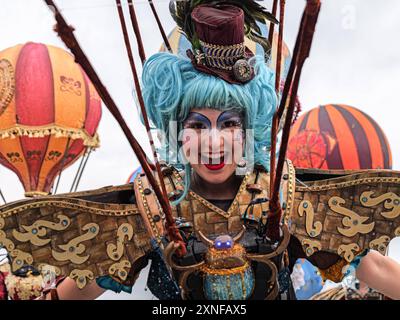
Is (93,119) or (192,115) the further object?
(93,119)

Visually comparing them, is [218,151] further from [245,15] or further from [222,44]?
[245,15]

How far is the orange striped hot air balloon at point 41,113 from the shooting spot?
36.8 feet

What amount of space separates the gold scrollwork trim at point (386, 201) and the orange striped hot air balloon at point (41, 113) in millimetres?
9691

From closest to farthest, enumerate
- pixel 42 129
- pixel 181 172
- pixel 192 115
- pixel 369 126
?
1. pixel 192 115
2. pixel 181 172
3. pixel 42 129
4. pixel 369 126

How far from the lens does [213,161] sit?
7.29 ft

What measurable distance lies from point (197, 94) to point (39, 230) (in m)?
0.78

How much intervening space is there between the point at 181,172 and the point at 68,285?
2.21ft

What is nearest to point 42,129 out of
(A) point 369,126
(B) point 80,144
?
(B) point 80,144

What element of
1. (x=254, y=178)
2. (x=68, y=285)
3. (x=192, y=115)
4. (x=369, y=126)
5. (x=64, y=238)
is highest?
(x=192, y=115)

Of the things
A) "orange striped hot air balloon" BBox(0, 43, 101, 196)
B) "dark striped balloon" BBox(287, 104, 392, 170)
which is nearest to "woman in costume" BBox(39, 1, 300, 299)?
"orange striped hot air balloon" BBox(0, 43, 101, 196)

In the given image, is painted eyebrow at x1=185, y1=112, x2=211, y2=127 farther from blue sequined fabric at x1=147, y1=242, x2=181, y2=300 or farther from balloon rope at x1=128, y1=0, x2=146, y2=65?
blue sequined fabric at x1=147, y1=242, x2=181, y2=300

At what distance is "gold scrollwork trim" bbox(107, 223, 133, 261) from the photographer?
2.27m

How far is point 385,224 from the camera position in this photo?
7.33 ft

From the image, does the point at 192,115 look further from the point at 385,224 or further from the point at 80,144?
the point at 80,144
